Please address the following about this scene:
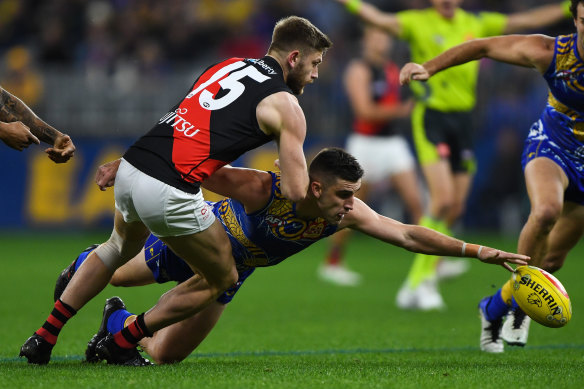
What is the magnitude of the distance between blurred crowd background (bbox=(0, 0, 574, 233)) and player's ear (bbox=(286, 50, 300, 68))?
10.5 metres

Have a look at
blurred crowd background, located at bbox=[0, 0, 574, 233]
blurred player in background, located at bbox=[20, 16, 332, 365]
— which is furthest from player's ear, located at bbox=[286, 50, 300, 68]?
blurred crowd background, located at bbox=[0, 0, 574, 233]

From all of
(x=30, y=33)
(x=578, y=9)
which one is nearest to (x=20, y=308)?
(x=578, y=9)

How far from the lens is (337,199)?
5281mm

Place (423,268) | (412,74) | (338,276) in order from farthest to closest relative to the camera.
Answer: (338,276), (423,268), (412,74)

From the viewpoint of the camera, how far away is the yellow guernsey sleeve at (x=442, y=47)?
949cm

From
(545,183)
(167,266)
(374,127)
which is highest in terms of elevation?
(545,183)

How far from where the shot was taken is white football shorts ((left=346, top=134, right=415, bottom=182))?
1149cm

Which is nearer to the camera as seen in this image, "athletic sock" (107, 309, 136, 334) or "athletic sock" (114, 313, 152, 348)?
"athletic sock" (114, 313, 152, 348)

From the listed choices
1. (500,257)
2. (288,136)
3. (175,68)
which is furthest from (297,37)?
(175,68)

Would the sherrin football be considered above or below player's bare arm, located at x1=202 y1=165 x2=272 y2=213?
below

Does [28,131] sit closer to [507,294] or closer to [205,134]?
[205,134]

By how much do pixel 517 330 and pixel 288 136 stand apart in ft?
7.76

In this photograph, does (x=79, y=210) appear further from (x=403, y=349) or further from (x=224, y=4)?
(x=403, y=349)

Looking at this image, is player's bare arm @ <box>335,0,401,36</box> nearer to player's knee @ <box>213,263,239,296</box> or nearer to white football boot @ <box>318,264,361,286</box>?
white football boot @ <box>318,264,361,286</box>
